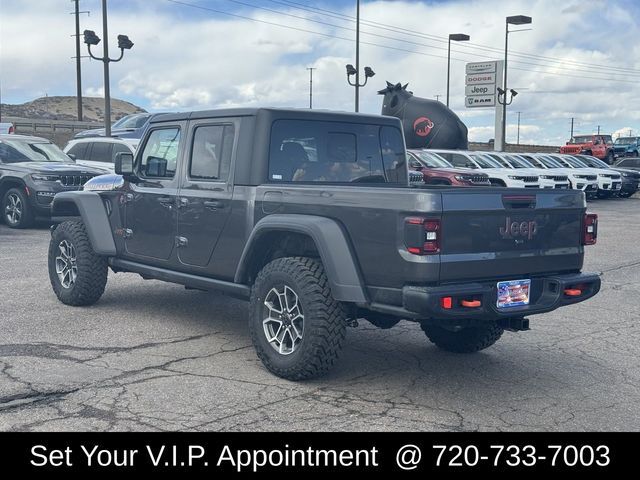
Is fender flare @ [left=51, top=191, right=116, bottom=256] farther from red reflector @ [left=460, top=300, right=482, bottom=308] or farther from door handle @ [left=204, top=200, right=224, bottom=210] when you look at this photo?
red reflector @ [left=460, top=300, right=482, bottom=308]

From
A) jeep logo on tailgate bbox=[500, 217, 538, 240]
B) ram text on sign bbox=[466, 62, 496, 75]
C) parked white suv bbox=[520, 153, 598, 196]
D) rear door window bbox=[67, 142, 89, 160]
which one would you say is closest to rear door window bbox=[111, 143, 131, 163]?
rear door window bbox=[67, 142, 89, 160]

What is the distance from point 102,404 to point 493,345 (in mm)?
3443

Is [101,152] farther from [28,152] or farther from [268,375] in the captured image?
[268,375]

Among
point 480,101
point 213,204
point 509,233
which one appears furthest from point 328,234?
point 480,101

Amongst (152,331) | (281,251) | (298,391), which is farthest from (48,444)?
(152,331)

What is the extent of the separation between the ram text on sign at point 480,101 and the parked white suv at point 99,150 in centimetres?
3222

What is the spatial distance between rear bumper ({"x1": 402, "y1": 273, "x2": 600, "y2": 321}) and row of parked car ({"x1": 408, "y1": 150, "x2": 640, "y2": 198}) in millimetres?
13834

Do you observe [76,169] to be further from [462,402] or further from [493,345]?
[462,402]

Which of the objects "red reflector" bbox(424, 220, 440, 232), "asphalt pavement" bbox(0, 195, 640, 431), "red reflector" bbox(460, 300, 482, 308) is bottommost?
"asphalt pavement" bbox(0, 195, 640, 431)

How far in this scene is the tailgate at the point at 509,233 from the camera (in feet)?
17.0

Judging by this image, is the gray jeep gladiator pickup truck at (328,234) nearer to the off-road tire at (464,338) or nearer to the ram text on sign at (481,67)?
the off-road tire at (464,338)

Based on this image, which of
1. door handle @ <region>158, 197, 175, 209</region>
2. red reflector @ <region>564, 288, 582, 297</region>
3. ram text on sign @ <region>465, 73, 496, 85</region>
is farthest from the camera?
ram text on sign @ <region>465, 73, 496, 85</region>

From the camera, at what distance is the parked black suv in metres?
15.5

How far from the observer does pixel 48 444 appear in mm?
4496
